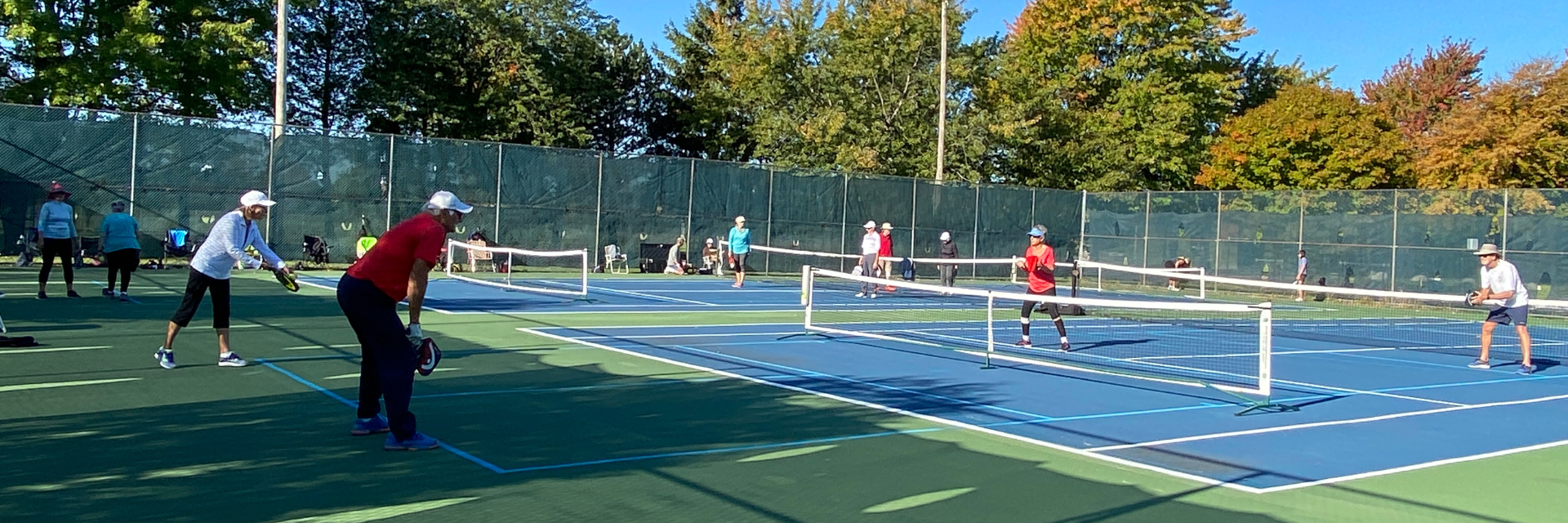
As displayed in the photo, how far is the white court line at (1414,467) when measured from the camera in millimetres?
7406

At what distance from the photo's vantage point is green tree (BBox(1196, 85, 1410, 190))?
48312mm

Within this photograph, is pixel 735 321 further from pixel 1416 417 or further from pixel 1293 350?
pixel 1416 417

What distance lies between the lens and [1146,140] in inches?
2005

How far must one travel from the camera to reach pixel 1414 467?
321 inches

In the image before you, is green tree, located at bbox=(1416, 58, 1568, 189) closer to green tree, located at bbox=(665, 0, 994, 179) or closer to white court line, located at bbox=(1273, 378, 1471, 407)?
green tree, located at bbox=(665, 0, 994, 179)

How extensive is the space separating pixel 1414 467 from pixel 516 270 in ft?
79.8

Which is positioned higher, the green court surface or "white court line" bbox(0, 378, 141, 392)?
"white court line" bbox(0, 378, 141, 392)

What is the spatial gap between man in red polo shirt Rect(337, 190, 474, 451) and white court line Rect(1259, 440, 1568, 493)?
5119 mm

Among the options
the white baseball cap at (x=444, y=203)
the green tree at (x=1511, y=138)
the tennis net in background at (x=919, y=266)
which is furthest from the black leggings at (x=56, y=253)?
the green tree at (x=1511, y=138)

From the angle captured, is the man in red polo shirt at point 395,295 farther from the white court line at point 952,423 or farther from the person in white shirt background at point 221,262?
the white court line at point 952,423

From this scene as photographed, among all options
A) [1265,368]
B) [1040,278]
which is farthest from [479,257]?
[1265,368]

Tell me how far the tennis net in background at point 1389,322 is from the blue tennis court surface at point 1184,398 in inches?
11.7

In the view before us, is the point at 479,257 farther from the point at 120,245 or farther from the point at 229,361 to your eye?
the point at 229,361

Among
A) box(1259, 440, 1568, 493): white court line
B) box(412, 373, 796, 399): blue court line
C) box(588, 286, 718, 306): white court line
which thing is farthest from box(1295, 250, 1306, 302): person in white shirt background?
box(412, 373, 796, 399): blue court line
